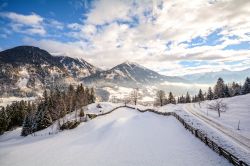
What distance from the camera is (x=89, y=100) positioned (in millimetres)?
148000

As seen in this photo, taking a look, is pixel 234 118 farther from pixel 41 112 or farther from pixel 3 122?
pixel 3 122

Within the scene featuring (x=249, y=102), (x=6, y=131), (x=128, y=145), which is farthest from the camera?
(x=6, y=131)

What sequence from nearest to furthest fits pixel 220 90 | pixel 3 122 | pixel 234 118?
pixel 234 118, pixel 3 122, pixel 220 90

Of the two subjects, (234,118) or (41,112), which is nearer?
(234,118)

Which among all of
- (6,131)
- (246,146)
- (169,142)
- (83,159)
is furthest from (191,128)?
(6,131)

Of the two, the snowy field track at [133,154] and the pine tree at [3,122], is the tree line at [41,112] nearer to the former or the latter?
the pine tree at [3,122]

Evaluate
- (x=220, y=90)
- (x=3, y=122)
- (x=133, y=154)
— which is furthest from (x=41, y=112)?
(x=220, y=90)

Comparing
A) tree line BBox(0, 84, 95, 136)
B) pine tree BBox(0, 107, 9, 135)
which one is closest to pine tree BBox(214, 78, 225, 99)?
tree line BBox(0, 84, 95, 136)

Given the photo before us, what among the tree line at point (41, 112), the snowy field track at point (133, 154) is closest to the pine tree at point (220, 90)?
the tree line at point (41, 112)

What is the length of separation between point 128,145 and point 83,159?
28.9 ft

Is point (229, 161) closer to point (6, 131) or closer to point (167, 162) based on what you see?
point (167, 162)

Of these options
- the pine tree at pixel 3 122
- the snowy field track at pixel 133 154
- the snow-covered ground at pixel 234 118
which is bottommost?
the pine tree at pixel 3 122

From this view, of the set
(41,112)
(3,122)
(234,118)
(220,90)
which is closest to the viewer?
(234,118)

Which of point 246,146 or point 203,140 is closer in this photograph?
point 246,146
